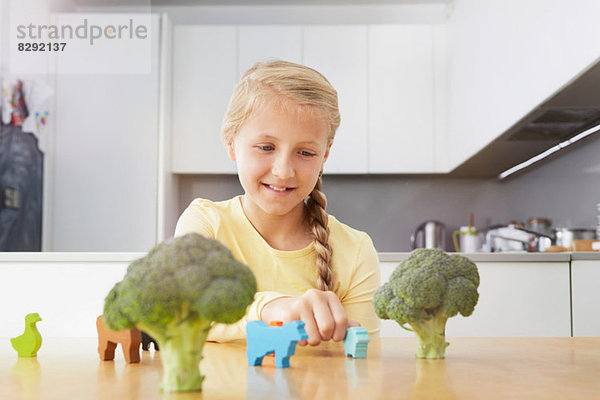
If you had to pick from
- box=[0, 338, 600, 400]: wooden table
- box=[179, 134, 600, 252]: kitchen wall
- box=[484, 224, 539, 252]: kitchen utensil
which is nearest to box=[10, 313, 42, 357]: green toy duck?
box=[0, 338, 600, 400]: wooden table

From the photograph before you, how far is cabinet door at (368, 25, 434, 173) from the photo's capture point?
151 inches

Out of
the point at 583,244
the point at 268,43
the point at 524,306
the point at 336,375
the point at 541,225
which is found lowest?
the point at 524,306

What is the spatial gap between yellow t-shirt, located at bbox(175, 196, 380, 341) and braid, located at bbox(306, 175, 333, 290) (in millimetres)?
27

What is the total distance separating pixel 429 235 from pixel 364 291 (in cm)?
282

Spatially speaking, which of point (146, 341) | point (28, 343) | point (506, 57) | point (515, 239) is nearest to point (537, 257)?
point (506, 57)

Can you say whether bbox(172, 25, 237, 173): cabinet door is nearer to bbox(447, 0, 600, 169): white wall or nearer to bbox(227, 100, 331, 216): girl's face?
bbox(447, 0, 600, 169): white wall

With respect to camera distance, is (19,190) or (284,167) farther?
(19,190)

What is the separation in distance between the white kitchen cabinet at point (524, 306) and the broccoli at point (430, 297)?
152cm

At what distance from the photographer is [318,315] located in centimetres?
75

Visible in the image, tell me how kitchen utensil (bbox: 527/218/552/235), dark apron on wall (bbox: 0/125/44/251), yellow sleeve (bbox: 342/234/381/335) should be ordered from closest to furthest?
yellow sleeve (bbox: 342/234/381/335) → dark apron on wall (bbox: 0/125/44/251) → kitchen utensil (bbox: 527/218/552/235)

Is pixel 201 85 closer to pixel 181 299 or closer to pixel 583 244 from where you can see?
pixel 583 244

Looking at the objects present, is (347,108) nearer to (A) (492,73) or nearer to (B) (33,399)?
(A) (492,73)

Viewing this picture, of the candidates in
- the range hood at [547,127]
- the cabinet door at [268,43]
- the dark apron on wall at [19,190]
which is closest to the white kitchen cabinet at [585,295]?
the range hood at [547,127]

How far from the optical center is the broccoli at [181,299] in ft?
1.50
